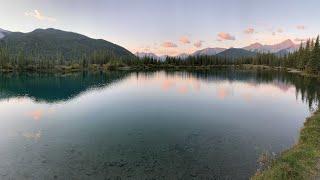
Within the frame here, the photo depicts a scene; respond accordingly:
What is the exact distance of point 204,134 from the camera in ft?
132

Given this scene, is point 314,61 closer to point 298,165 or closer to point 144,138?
point 144,138

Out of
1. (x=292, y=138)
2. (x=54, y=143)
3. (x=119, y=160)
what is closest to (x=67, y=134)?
(x=54, y=143)

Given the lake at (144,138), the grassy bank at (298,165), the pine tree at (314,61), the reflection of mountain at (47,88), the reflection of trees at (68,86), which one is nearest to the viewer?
the grassy bank at (298,165)

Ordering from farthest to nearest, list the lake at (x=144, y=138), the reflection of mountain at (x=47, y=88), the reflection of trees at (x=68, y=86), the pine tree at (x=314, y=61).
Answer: the pine tree at (x=314, y=61) → the reflection of mountain at (x=47, y=88) → the reflection of trees at (x=68, y=86) → the lake at (x=144, y=138)

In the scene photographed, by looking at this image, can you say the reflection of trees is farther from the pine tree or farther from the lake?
the lake

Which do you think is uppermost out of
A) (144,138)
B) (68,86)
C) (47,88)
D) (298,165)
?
(68,86)

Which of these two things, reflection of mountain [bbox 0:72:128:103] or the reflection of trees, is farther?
reflection of mountain [bbox 0:72:128:103]

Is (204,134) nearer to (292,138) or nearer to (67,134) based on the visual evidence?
(292,138)

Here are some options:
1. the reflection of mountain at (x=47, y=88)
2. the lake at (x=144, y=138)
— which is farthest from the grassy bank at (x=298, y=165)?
the reflection of mountain at (x=47, y=88)

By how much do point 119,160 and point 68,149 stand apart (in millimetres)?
8039

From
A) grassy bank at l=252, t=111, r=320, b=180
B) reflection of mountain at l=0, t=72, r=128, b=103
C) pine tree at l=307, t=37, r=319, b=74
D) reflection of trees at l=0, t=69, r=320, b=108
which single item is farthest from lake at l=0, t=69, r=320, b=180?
pine tree at l=307, t=37, r=319, b=74

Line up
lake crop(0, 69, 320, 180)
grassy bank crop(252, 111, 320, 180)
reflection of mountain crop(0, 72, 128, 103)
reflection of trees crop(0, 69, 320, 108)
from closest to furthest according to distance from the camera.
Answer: grassy bank crop(252, 111, 320, 180)
lake crop(0, 69, 320, 180)
reflection of trees crop(0, 69, 320, 108)
reflection of mountain crop(0, 72, 128, 103)

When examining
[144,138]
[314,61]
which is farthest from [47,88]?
[314,61]

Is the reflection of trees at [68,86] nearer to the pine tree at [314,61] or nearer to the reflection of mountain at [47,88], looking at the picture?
the reflection of mountain at [47,88]
